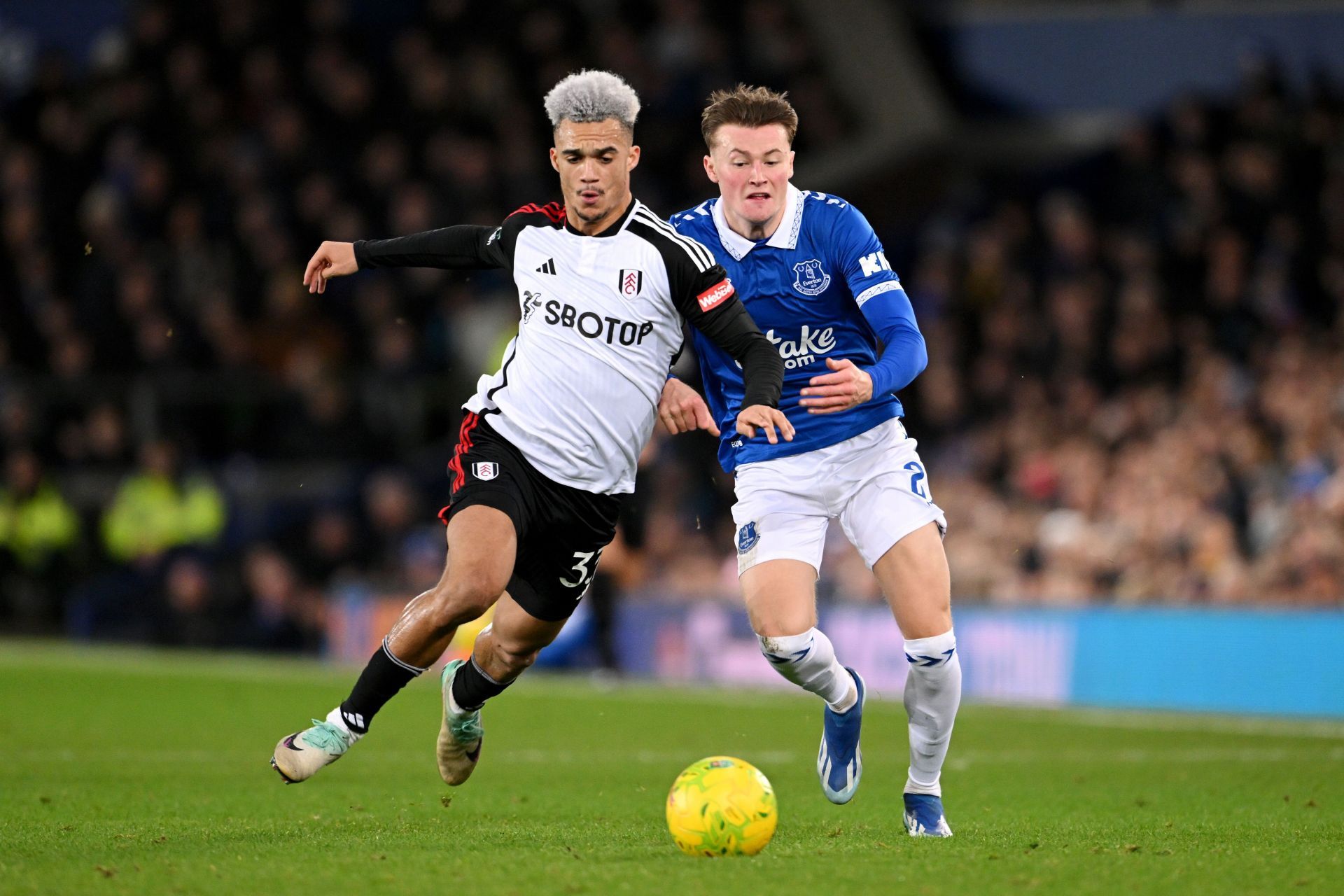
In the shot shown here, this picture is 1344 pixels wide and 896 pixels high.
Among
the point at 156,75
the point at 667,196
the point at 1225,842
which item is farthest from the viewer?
the point at 156,75

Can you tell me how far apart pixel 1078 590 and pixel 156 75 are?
13.6 meters

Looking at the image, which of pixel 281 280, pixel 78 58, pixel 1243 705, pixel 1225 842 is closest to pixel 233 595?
pixel 281 280

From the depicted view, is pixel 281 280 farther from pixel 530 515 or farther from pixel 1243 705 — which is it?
pixel 530 515

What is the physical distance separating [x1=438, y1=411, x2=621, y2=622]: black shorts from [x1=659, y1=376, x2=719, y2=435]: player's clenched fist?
1.32 ft

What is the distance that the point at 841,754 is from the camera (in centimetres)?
711

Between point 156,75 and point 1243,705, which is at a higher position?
point 156,75

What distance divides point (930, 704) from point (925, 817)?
1.31 ft

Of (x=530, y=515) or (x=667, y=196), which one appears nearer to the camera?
(x=530, y=515)

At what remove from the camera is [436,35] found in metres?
22.8

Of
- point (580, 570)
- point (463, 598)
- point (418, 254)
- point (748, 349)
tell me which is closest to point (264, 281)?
point (418, 254)

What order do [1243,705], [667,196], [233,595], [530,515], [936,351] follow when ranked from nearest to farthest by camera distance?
[530,515] < [1243,705] < [936,351] < [233,595] < [667,196]

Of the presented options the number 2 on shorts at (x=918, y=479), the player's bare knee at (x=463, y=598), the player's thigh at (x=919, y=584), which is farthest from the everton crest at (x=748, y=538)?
the player's bare knee at (x=463, y=598)

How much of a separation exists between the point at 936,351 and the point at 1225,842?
11318 millimetres

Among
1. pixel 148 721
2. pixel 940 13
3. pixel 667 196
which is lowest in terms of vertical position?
pixel 148 721
